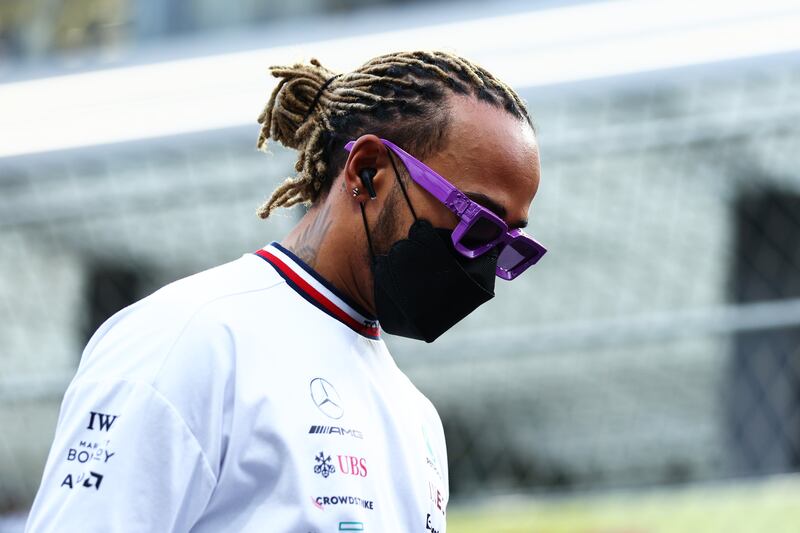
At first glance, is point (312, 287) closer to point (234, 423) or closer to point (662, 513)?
point (234, 423)

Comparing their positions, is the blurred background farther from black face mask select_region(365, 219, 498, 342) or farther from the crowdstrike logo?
the crowdstrike logo

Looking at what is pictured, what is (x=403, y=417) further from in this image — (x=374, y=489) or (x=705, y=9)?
(x=705, y=9)

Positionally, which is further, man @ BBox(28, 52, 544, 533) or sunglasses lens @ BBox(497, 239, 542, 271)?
sunglasses lens @ BBox(497, 239, 542, 271)

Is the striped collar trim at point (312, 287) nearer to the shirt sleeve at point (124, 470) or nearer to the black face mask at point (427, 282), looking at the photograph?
the black face mask at point (427, 282)

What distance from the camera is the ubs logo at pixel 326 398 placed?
1903 mm

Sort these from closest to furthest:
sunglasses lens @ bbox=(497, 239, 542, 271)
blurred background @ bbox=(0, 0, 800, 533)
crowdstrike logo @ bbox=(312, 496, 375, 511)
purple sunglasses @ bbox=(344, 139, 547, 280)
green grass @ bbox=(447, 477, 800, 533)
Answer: crowdstrike logo @ bbox=(312, 496, 375, 511)
purple sunglasses @ bbox=(344, 139, 547, 280)
sunglasses lens @ bbox=(497, 239, 542, 271)
green grass @ bbox=(447, 477, 800, 533)
blurred background @ bbox=(0, 0, 800, 533)

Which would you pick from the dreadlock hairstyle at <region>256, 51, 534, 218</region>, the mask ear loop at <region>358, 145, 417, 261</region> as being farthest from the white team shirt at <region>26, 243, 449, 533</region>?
the dreadlock hairstyle at <region>256, 51, 534, 218</region>

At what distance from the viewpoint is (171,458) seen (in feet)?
5.59

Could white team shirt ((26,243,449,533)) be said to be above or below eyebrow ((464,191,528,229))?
below

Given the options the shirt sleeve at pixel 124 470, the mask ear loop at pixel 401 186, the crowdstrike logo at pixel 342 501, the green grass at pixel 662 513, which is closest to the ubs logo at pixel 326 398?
the crowdstrike logo at pixel 342 501

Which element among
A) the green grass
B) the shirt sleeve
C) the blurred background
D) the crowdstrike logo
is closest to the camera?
the shirt sleeve

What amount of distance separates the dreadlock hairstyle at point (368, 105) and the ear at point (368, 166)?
0.04 meters

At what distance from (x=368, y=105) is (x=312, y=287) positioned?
0.36 meters

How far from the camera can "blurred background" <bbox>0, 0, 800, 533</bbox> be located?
916 cm
